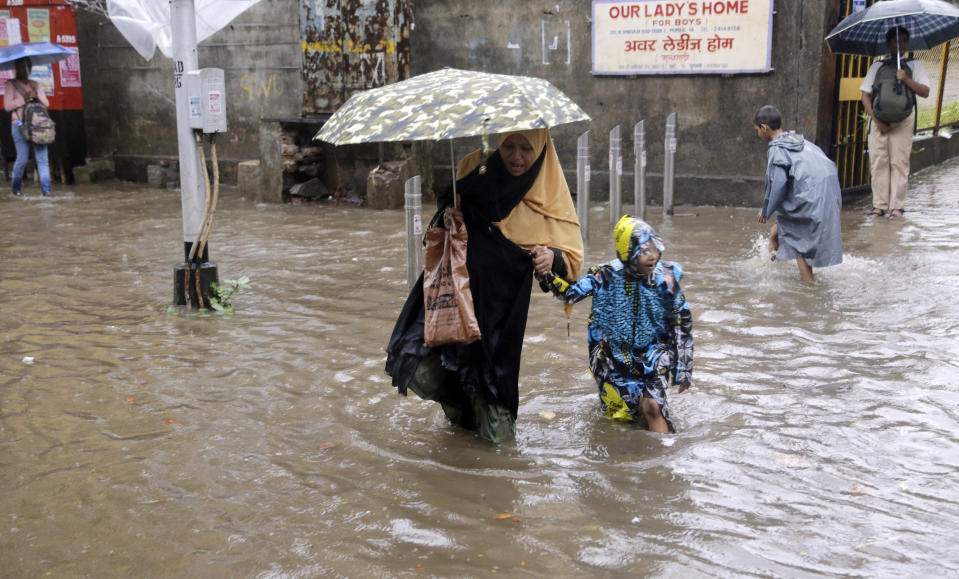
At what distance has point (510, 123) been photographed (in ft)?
12.0

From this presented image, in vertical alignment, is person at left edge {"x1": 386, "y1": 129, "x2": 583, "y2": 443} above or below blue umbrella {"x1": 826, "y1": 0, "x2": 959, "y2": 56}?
below

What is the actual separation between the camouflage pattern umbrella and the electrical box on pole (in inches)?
117

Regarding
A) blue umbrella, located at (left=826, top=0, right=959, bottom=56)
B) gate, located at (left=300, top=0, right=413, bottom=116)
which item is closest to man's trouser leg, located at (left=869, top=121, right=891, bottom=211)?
blue umbrella, located at (left=826, top=0, right=959, bottom=56)

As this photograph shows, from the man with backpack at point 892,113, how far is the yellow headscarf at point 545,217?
6.94 m

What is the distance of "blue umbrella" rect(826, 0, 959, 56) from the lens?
9305 mm

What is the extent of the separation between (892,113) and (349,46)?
6.67 m

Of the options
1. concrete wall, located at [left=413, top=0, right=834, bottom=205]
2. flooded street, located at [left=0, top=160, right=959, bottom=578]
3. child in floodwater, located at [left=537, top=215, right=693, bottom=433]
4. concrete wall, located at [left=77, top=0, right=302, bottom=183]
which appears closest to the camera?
flooded street, located at [left=0, top=160, right=959, bottom=578]

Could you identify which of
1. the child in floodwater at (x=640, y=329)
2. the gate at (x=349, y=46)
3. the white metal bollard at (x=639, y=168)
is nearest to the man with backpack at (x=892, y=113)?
the white metal bollard at (x=639, y=168)

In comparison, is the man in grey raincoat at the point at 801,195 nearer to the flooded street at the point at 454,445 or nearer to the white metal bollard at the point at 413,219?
the flooded street at the point at 454,445

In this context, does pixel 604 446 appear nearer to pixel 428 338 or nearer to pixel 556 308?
pixel 428 338

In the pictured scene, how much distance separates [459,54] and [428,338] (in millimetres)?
9238

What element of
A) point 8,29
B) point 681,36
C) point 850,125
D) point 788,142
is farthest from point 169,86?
point 788,142

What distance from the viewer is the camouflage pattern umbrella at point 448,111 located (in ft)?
12.1

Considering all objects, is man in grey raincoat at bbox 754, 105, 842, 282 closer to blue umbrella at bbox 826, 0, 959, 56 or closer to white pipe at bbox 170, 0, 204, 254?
blue umbrella at bbox 826, 0, 959, 56
